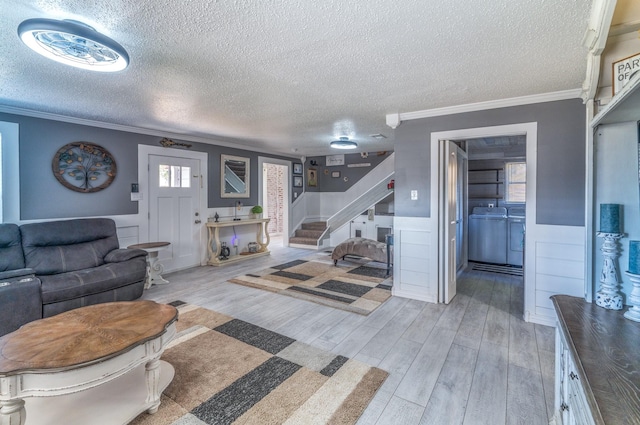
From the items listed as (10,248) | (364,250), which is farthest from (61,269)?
(364,250)

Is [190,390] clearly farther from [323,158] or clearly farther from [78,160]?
[323,158]

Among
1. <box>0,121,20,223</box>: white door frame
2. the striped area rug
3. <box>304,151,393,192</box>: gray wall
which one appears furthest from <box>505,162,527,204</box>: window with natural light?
<box>0,121,20,223</box>: white door frame

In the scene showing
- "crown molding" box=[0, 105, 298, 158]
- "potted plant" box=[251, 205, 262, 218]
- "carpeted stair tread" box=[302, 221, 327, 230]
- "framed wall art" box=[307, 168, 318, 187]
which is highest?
"crown molding" box=[0, 105, 298, 158]

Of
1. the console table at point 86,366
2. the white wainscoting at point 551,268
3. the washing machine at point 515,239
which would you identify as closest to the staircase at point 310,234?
the washing machine at point 515,239

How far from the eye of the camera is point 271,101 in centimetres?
331

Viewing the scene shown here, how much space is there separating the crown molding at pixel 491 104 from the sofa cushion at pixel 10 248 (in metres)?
4.63

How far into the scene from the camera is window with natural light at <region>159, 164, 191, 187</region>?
504 centimetres

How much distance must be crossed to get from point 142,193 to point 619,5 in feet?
18.0

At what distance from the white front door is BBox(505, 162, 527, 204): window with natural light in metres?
6.27

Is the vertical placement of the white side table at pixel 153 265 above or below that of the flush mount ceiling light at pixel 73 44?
below

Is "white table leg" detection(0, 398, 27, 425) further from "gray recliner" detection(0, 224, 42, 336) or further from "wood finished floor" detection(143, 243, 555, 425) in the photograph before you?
"gray recliner" detection(0, 224, 42, 336)

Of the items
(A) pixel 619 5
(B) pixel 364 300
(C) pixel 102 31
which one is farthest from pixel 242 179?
(A) pixel 619 5

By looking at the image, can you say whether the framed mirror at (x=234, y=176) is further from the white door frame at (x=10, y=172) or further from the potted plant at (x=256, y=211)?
the white door frame at (x=10, y=172)

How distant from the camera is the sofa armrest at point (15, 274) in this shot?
283cm
